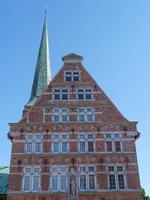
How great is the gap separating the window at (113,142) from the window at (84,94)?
344 centimetres

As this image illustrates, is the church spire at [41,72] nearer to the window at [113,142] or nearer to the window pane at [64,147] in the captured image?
the window pane at [64,147]

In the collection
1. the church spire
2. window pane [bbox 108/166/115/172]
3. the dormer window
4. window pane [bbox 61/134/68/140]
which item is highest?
the church spire

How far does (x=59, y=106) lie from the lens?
26156mm

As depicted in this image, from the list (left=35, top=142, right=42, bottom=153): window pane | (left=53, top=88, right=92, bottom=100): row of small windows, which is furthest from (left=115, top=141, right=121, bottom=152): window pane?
(left=35, top=142, right=42, bottom=153): window pane

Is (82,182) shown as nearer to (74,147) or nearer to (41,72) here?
(74,147)

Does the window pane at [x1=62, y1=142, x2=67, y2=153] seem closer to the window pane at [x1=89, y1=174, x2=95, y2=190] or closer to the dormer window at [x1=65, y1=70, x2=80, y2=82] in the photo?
the window pane at [x1=89, y1=174, x2=95, y2=190]

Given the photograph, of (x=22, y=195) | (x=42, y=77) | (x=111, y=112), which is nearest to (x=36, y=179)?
(x=22, y=195)

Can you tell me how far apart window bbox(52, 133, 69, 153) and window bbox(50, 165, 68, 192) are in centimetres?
123

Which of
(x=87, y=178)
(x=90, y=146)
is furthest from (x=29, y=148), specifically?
(x=87, y=178)

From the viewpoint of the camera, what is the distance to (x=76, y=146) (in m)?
24.5

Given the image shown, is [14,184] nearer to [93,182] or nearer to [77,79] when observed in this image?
[93,182]

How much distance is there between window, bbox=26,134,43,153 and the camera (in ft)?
80.3

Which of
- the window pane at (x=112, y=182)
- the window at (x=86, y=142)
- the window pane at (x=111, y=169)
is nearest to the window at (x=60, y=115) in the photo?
the window at (x=86, y=142)

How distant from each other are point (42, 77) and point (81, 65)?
29.2ft
